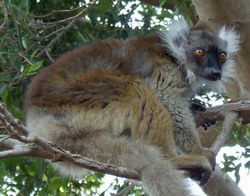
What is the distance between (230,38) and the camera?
26.7 feet

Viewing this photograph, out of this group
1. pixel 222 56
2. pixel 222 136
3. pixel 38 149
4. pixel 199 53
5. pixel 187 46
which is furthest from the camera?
pixel 187 46

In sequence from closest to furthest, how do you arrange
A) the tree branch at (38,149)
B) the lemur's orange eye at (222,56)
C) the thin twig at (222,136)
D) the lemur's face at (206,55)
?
the tree branch at (38,149) < the thin twig at (222,136) < the lemur's face at (206,55) < the lemur's orange eye at (222,56)

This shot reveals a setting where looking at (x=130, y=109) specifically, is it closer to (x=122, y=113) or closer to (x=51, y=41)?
(x=122, y=113)

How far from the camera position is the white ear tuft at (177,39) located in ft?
25.4

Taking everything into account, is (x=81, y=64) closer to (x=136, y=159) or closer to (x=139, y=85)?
(x=139, y=85)

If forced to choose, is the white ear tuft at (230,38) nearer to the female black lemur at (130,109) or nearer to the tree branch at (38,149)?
the female black lemur at (130,109)

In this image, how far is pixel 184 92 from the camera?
7250mm

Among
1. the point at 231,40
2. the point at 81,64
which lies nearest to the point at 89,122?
the point at 81,64

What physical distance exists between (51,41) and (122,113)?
2787 mm

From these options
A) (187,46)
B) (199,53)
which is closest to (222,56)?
(199,53)

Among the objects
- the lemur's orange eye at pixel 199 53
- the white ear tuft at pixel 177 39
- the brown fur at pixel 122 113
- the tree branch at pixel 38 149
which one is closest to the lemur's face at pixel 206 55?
the lemur's orange eye at pixel 199 53

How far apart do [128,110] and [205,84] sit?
191 centimetres

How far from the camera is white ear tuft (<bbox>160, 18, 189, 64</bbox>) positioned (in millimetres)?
7730

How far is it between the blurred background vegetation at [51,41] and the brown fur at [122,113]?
60 cm
